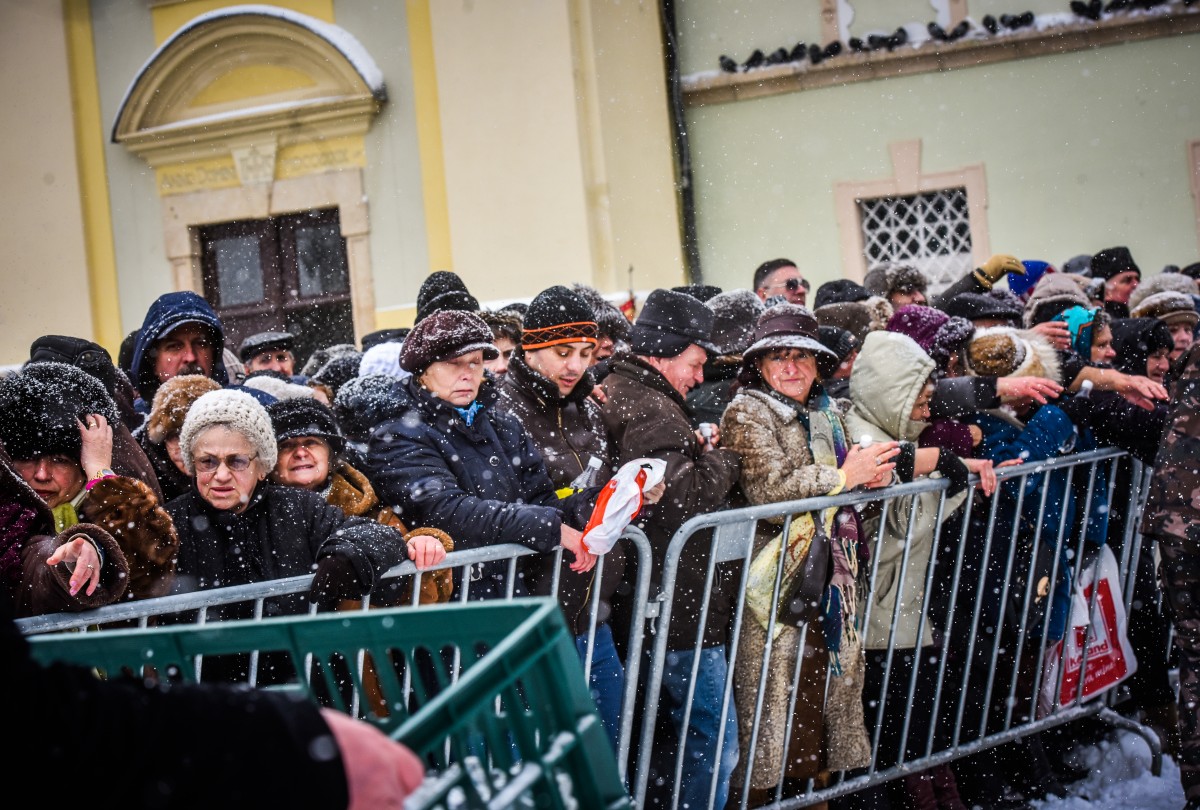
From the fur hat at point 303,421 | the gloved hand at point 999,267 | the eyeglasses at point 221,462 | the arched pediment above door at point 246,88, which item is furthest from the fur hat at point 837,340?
the arched pediment above door at point 246,88

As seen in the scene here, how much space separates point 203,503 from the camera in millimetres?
3715

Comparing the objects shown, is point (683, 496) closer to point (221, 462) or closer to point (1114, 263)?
point (221, 462)

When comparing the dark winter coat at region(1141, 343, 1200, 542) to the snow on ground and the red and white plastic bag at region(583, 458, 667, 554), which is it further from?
the red and white plastic bag at region(583, 458, 667, 554)

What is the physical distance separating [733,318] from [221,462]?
9.58ft

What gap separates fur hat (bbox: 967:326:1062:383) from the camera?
5.68 meters

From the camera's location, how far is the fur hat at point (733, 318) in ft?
19.0

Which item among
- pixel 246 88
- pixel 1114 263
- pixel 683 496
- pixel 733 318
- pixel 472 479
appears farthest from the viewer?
pixel 246 88

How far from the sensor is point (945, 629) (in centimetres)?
A: 507

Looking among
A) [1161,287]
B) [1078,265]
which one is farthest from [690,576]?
[1078,265]

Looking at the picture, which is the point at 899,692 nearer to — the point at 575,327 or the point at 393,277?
the point at 575,327

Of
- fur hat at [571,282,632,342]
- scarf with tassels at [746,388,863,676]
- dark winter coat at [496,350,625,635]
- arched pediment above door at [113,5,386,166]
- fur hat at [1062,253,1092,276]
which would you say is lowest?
scarf with tassels at [746,388,863,676]

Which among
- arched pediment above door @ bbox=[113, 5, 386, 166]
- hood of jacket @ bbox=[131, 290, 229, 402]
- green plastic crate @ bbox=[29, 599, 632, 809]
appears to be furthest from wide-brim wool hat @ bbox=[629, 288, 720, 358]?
arched pediment above door @ bbox=[113, 5, 386, 166]

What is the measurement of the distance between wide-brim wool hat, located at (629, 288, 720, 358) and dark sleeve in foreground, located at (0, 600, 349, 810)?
342cm

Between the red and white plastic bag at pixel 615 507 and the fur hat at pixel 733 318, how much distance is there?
6.02ft
